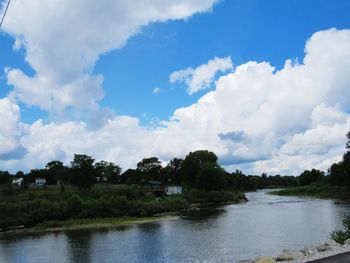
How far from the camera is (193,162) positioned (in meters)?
161

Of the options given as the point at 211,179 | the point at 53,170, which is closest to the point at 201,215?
the point at 211,179

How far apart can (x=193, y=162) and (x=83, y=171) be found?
210 ft

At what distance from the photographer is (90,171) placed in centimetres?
10550

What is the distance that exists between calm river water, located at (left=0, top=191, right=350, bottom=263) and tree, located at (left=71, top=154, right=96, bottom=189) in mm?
47722

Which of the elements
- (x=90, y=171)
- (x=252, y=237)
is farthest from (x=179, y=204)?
(x=252, y=237)

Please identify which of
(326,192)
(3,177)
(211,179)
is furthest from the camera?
(326,192)

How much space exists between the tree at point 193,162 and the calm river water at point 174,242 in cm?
10191

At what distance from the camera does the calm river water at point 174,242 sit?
116 feet

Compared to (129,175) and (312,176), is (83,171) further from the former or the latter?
(312,176)

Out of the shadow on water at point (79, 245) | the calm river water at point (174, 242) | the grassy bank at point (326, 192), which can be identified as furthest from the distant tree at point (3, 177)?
the grassy bank at point (326, 192)

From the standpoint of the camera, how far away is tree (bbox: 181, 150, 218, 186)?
160375mm

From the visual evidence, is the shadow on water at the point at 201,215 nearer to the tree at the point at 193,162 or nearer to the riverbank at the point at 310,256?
the riverbank at the point at 310,256

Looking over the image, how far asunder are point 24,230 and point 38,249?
22.2 meters

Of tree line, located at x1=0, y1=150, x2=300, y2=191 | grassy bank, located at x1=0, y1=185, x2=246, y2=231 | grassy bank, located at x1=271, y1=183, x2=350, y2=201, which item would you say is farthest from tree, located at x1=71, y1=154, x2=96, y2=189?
grassy bank, located at x1=271, y1=183, x2=350, y2=201
